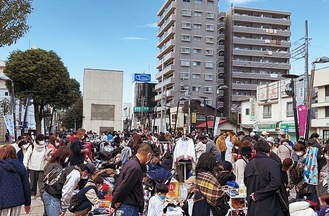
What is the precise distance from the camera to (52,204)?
16.7 feet

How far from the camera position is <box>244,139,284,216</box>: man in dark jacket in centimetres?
425

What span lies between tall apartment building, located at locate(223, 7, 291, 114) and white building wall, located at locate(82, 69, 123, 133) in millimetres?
28405

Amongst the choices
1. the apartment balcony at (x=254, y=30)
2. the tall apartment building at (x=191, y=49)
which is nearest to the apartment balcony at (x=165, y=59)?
the tall apartment building at (x=191, y=49)

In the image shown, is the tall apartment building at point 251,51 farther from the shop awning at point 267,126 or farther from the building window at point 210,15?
the shop awning at point 267,126

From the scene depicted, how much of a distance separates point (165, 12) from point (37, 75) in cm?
3865

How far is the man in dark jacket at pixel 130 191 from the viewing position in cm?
387

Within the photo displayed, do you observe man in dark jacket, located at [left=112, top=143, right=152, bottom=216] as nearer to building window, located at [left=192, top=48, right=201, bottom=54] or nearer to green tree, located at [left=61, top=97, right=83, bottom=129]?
green tree, located at [left=61, top=97, right=83, bottom=129]

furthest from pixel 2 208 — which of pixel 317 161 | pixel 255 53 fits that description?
pixel 255 53

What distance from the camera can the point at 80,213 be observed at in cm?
540

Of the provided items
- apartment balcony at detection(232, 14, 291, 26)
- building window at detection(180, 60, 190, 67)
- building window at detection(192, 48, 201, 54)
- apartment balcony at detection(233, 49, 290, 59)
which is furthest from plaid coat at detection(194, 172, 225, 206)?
apartment balcony at detection(232, 14, 291, 26)

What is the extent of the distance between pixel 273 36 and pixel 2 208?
63.8m

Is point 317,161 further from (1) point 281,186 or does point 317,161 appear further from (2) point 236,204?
(1) point 281,186

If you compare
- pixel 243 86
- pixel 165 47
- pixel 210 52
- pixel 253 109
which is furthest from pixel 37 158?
pixel 165 47

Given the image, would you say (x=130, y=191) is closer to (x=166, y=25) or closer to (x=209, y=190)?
(x=209, y=190)
